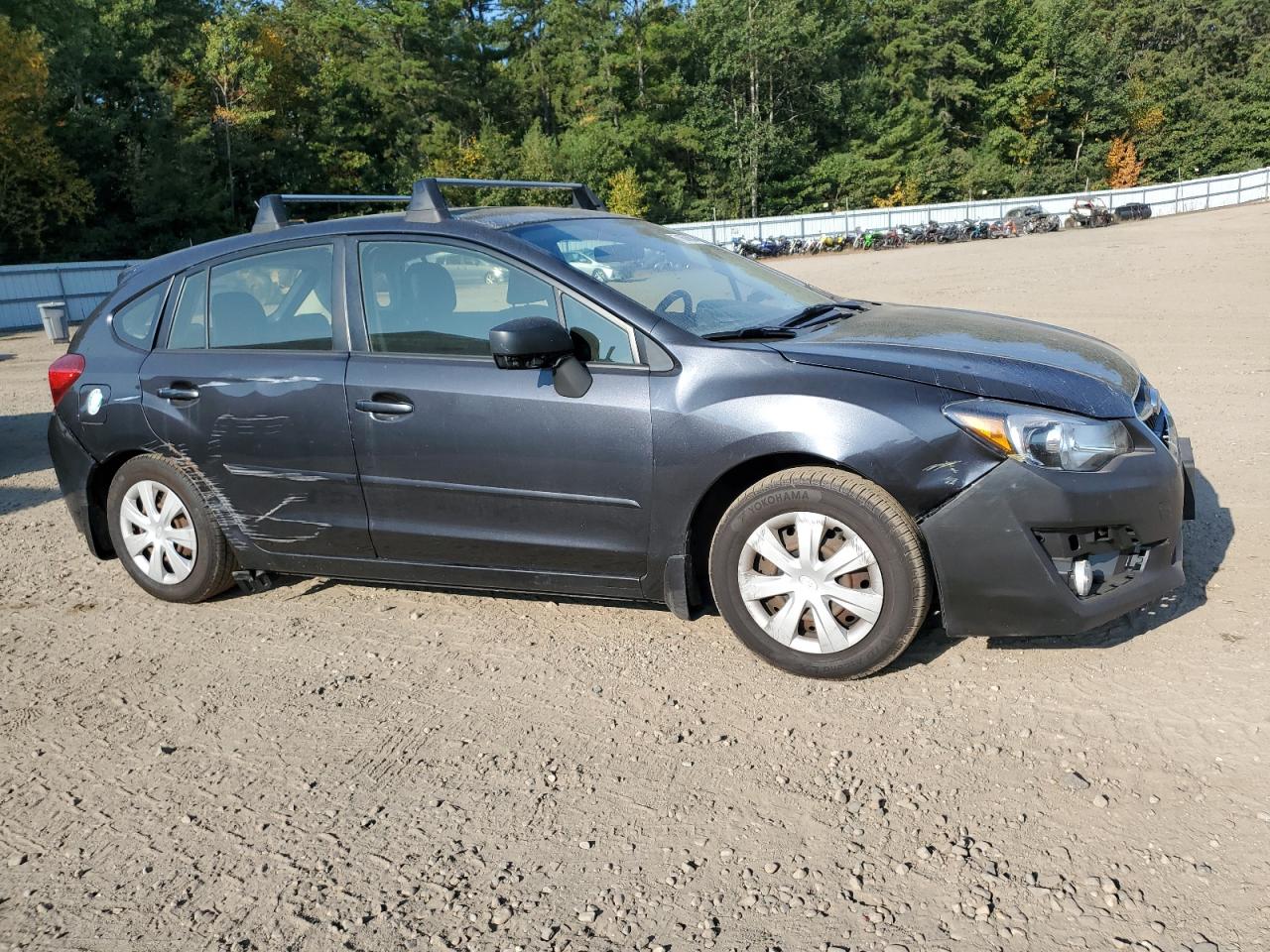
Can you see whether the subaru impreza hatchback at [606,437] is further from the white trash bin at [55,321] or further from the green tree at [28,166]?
the green tree at [28,166]

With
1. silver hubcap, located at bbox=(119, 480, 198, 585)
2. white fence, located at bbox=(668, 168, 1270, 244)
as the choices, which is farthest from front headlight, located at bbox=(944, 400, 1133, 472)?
white fence, located at bbox=(668, 168, 1270, 244)

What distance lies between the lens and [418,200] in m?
4.43

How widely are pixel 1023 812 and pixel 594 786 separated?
4.05ft

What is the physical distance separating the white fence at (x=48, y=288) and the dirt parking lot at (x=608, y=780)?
24.5 meters

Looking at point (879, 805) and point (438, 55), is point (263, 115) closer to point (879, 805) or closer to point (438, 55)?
point (438, 55)

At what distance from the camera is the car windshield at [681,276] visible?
13.7 feet

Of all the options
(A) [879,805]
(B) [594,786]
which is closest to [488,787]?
(B) [594,786]

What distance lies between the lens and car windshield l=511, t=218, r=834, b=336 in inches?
165

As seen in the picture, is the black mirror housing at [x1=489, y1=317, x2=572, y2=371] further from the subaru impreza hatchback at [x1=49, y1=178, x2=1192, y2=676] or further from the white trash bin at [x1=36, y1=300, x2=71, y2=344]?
the white trash bin at [x1=36, y1=300, x2=71, y2=344]

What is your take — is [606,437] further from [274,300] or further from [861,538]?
[274,300]

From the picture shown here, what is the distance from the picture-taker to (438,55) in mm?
61312

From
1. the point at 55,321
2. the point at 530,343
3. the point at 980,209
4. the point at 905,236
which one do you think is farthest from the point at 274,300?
the point at 980,209

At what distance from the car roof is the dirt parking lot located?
5.26ft

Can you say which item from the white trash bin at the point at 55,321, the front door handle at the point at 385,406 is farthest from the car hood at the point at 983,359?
the white trash bin at the point at 55,321
